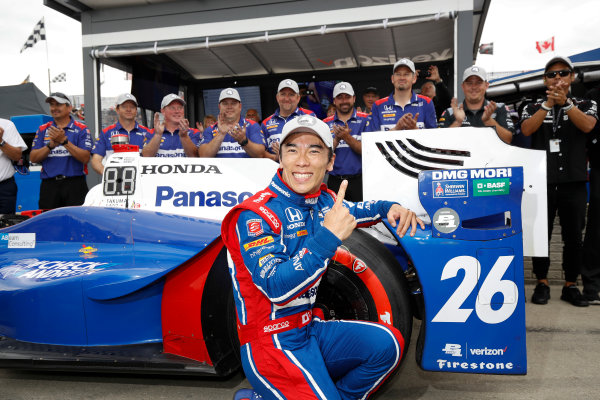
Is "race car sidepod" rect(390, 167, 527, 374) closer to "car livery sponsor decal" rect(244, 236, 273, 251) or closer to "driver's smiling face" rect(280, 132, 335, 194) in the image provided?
"driver's smiling face" rect(280, 132, 335, 194)

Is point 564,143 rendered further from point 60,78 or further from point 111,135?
point 60,78

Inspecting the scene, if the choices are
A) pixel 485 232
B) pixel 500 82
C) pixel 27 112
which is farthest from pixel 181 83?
pixel 485 232

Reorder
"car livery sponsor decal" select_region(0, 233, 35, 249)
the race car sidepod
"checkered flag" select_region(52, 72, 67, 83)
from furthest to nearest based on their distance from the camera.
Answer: "checkered flag" select_region(52, 72, 67, 83), "car livery sponsor decal" select_region(0, 233, 35, 249), the race car sidepod

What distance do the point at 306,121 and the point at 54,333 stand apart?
169 centimetres

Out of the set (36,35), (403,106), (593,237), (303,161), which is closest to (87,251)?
(303,161)

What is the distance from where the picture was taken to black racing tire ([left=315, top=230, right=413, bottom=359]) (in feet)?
6.56

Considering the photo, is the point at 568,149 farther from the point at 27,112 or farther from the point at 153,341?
the point at 27,112

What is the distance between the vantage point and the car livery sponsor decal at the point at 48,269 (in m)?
2.24

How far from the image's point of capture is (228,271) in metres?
2.24

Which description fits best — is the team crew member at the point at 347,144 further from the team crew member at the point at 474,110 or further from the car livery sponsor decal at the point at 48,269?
the car livery sponsor decal at the point at 48,269

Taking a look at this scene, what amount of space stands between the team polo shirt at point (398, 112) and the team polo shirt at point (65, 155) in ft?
9.93

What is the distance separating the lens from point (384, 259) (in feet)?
6.81

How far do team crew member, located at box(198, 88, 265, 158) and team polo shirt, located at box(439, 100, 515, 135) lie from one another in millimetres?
1573

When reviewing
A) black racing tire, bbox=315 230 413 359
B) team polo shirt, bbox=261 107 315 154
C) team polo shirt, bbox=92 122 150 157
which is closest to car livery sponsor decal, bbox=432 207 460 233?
black racing tire, bbox=315 230 413 359
